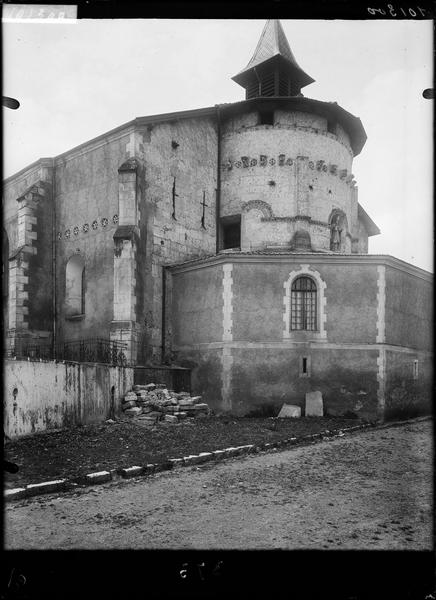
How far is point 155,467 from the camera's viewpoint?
11.0m

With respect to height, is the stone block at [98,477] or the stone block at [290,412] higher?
the stone block at [98,477]

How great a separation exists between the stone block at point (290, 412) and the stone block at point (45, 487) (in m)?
10.6

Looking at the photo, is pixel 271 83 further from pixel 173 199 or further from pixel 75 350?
pixel 75 350

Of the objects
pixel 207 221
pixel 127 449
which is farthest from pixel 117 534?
pixel 207 221

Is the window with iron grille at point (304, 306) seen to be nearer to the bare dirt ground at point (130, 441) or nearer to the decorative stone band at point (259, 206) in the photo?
the bare dirt ground at point (130, 441)

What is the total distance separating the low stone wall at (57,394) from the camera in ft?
41.9

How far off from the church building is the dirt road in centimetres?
781

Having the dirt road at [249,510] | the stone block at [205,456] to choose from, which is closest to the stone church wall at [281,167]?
the stone block at [205,456]

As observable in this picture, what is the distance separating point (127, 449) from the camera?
12.6m

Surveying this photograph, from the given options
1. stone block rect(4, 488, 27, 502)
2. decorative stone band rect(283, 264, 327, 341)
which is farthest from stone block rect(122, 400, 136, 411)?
stone block rect(4, 488, 27, 502)

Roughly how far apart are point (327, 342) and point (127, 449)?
950 cm

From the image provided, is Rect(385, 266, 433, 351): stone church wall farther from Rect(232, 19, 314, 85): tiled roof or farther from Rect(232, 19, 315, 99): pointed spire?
Rect(232, 19, 314, 85): tiled roof

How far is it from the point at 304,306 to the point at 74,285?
32.2 ft
